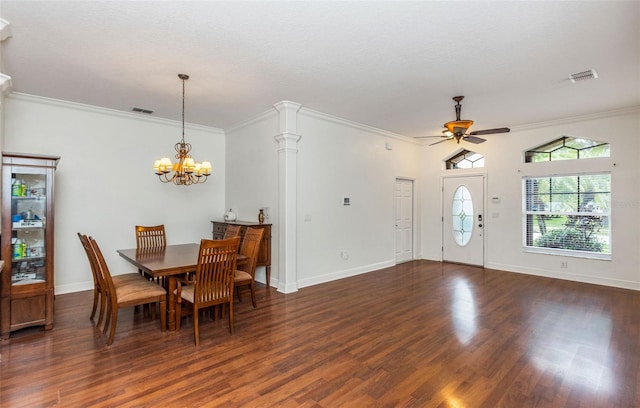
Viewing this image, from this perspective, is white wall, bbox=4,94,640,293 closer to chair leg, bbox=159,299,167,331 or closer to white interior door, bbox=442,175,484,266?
white interior door, bbox=442,175,484,266

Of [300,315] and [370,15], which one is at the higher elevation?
[370,15]

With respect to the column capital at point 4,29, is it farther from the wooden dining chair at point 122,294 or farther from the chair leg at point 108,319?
the chair leg at point 108,319

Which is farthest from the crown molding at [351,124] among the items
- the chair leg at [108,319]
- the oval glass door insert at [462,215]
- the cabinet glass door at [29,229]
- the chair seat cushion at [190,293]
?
the chair leg at [108,319]

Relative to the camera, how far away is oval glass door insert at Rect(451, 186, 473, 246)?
688 centimetres

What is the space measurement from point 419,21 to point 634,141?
482 centimetres

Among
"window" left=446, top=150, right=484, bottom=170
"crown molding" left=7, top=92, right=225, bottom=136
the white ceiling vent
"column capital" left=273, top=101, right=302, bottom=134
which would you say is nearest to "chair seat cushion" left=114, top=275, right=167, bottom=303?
"column capital" left=273, top=101, right=302, bottom=134

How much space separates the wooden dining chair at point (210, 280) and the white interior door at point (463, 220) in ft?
17.7

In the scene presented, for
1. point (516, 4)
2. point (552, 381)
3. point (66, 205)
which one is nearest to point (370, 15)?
point (516, 4)

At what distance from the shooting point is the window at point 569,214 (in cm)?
539

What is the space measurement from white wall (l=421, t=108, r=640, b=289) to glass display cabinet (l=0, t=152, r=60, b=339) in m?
6.78

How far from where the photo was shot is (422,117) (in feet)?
18.1

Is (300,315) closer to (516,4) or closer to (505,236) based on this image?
(516,4)

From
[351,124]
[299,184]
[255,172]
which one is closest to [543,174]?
[351,124]

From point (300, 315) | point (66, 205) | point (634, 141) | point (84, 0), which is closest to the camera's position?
point (84, 0)
